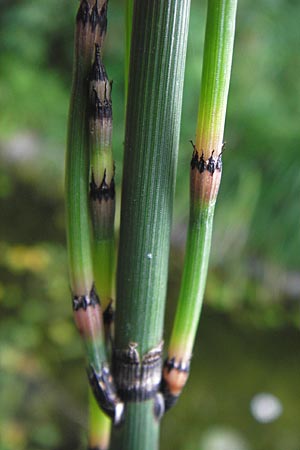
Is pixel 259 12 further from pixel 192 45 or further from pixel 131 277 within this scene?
pixel 131 277

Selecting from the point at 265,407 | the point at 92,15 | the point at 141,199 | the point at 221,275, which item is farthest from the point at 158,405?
the point at 221,275

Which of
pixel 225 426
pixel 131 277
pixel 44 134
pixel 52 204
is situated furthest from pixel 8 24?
pixel 131 277

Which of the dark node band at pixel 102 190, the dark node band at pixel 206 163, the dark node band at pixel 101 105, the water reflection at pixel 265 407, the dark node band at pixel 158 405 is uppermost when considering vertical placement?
the dark node band at pixel 101 105

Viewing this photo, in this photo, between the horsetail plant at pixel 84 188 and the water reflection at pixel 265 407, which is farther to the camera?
the water reflection at pixel 265 407

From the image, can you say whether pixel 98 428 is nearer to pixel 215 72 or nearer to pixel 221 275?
pixel 215 72

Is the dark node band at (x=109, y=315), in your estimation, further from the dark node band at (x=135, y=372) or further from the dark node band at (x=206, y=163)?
the dark node band at (x=206, y=163)

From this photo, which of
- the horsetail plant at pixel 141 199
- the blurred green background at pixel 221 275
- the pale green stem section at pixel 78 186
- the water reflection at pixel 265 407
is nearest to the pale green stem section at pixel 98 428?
the horsetail plant at pixel 141 199

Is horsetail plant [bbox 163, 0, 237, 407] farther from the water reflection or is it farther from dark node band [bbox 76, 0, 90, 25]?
the water reflection

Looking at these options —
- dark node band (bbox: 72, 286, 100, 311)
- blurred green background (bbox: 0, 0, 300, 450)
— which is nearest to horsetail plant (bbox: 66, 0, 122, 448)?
dark node band (bbox: 72, 286, 100, 311)

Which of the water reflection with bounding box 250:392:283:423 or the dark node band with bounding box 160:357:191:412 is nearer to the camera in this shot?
the dark node band with bounding box 160:357:191:412

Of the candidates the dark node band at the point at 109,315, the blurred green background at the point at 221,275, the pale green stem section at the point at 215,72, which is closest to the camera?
the pale green stem section at the point at 215,72
